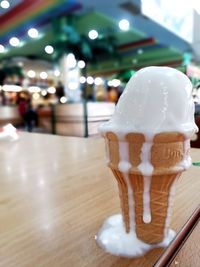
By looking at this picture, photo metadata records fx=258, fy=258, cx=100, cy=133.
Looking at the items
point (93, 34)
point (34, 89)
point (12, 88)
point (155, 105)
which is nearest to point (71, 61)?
point (93, 34)

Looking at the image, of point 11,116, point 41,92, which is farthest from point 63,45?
point 41,92

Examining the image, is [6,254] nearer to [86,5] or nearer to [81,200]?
[81,200]

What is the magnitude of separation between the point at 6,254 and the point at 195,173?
585mm

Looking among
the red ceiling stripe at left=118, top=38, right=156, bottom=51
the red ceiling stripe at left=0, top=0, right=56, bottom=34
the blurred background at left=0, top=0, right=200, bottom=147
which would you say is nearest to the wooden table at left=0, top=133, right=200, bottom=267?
the blurred background at left=0, top=0, right=200, bottom=147

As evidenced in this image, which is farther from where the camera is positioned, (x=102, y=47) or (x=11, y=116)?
(x=11, y=116)

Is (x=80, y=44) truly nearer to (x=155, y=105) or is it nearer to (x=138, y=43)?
(x=138, y=43)

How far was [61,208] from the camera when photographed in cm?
57

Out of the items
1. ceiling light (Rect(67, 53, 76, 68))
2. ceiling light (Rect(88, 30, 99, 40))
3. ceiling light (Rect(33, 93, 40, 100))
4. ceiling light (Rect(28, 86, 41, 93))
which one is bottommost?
ceiling light (Rect(33, 93, 40, 100))

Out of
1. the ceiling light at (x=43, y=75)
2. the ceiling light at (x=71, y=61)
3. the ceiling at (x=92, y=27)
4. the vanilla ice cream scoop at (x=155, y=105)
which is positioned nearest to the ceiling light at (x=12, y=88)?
the ceiling light at (x=43, y=75)

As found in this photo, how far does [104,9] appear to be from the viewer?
15.9ft

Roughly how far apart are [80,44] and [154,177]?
6837 millimetres

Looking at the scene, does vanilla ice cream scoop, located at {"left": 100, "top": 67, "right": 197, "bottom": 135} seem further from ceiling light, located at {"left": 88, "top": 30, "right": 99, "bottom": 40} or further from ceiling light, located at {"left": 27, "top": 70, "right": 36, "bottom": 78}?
ceiling light, located at {"left": 27, "top": 70, "right": 36, "bottom": 78}

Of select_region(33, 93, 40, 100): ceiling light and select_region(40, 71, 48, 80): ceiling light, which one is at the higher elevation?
select_region(40, 71, 48, 80): ceiling light

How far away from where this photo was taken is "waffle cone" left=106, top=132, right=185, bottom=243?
0.34 metres
